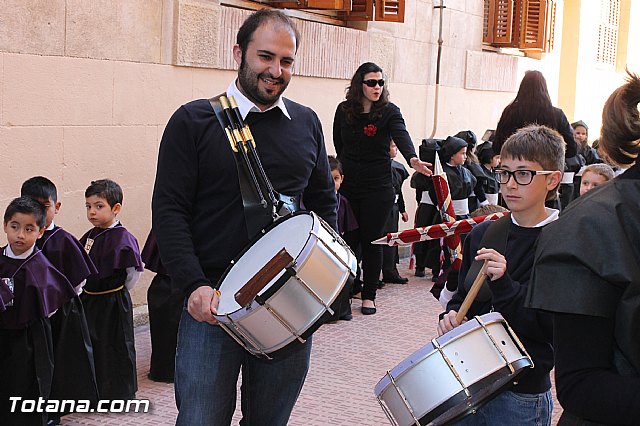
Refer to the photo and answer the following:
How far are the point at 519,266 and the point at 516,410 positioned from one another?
0.47 m

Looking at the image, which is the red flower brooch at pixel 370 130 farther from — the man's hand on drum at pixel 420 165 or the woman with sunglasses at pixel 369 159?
the man's hand on drum at pixel 420 165

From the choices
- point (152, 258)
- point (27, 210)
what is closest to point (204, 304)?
point (27, 210)

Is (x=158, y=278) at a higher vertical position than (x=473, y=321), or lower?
lower

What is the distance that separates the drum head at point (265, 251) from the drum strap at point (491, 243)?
565mm

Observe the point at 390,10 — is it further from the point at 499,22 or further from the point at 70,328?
the point at 70,328

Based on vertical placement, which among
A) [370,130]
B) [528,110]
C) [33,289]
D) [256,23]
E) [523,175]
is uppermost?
[256,23]

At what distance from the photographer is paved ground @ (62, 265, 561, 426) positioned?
5309 millimetres

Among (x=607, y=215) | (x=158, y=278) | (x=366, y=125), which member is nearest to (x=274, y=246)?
(x=607, y=215)

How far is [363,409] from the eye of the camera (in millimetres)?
5551

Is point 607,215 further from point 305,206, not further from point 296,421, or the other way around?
point 296,421

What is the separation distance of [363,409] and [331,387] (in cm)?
43

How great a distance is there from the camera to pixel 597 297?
67.7 inches

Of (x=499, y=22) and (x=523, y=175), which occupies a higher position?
(x=499, y=22)

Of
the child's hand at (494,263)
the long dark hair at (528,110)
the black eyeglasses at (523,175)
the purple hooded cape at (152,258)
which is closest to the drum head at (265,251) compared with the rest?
the child's hand at (494,263)
